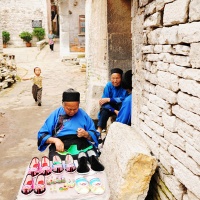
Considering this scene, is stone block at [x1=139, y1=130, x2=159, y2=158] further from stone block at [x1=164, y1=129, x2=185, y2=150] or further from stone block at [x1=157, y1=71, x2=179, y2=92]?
stone block at [x1=157, y1=71, x2=179, y2=92]

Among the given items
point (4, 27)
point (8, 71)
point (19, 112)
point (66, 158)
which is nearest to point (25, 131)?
point (19, 112)

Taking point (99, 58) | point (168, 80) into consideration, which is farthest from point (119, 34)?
point (168, 80)

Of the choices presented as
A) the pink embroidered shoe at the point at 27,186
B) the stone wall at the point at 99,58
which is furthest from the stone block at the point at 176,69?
the stone wall at the point at 99,58

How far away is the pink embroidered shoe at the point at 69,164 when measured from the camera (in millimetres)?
2830

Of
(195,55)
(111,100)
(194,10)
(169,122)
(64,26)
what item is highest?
(64,26)

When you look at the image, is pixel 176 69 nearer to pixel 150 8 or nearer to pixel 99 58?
pixel 150 8

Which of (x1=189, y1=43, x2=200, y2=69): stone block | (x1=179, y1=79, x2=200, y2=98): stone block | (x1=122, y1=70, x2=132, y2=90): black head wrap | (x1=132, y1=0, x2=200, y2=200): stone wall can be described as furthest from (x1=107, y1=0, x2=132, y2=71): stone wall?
(x1=189, y1=43, x2=200, y2=69): stone block

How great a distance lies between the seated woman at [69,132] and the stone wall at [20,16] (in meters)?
25.2

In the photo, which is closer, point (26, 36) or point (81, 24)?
point (81, 24)

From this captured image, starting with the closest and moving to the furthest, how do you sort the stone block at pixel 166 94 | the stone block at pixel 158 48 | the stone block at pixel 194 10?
the stone block at pixel 194 10 < the stone block at pixel 166 94 < the stone block at pixel 158 48

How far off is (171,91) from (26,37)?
25851 mm

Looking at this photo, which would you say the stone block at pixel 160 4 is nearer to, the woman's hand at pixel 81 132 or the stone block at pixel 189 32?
the stone block at pixel 189 32

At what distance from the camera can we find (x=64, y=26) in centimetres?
1606

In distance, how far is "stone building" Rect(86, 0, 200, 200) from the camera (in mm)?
2047
